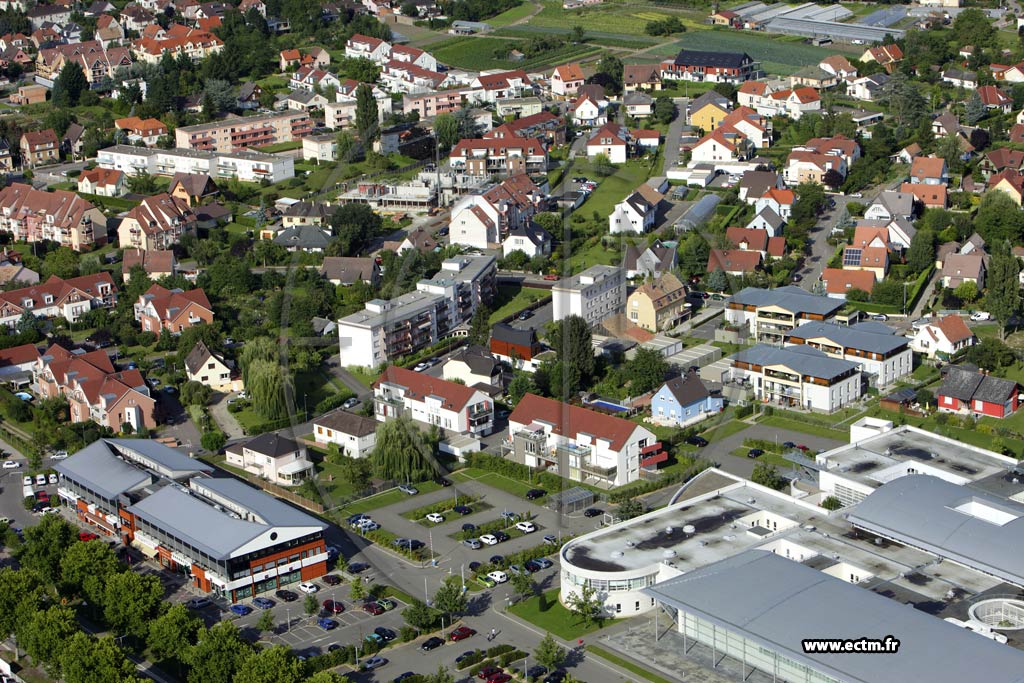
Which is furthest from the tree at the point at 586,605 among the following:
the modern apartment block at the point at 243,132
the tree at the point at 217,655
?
Result: the modern apartment block at the point at 243,132

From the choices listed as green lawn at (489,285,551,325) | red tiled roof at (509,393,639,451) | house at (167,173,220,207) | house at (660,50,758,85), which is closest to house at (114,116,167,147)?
house at (167,173,220,207)

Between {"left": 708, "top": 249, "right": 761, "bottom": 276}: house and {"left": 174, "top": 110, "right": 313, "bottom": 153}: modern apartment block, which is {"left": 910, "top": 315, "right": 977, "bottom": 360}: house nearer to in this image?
{"left": 708, "top": 249, "right": 761, "bottom": 276}: house

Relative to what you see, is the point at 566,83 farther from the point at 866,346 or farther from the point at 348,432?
the point at 348,432

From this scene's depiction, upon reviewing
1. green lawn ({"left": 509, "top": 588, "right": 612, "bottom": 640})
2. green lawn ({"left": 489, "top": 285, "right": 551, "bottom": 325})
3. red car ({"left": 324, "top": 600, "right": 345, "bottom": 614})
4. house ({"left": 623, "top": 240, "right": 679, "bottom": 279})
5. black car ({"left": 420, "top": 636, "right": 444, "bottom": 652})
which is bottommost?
red car ({"left": 324, "top": 600, "right": 345, "bottom": 614})

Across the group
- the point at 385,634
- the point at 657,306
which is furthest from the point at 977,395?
the point at 385,634

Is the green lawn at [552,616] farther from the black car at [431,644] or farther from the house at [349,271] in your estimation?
the house at [349,271]

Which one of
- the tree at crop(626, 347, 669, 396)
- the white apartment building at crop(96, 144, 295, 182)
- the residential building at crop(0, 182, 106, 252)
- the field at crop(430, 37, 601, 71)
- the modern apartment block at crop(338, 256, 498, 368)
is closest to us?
the tree at crop(626, 347, 669, 396)

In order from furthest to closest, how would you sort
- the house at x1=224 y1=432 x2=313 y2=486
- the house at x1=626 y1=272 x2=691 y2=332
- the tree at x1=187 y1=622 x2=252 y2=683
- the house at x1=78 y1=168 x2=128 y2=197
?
the house at x1=78 y1=168 x2=128 y2=197, the house at x1=626 y1=272 x2=691 y2=332, the house at x1=224 y1=432 x2=313 y2=486, the tree at x1=187 y1=622 x2=252 y2=683
